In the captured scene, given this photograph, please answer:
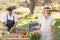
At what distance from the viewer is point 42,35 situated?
12.8 feet

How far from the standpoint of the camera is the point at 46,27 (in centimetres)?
389

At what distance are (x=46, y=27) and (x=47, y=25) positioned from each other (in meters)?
0.05

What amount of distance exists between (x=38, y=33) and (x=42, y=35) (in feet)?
0.32

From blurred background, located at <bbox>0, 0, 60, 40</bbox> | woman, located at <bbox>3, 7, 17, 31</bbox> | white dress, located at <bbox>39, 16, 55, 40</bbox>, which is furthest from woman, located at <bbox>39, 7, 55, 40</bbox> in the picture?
blurred background, located at <bbox>0, 0, 60, 40</bbox>

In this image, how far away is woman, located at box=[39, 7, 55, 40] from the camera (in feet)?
12.5

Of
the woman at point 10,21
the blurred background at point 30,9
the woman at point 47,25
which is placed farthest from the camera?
the blurred background at point 30,9

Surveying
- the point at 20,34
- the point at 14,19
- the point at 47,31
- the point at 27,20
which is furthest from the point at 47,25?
the point at 27,20

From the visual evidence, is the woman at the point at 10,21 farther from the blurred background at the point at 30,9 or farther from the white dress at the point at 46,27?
the blurred background at the point at 30,9

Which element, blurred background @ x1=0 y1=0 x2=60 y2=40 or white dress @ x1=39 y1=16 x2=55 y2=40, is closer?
white dress @ x1=39 y1=16 x2=55 y2=40

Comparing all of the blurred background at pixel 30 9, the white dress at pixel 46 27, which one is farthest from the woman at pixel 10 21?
the blurred background at pixel 30 9

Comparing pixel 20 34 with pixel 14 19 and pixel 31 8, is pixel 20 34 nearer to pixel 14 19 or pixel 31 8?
pixel 14 19

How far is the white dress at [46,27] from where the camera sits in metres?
3.83

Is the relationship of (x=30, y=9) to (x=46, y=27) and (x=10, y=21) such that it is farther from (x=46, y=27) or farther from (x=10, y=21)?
(x=46, y=27)

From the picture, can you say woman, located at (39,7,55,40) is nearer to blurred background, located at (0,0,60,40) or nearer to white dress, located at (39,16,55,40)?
white dress, located at (39,16,55,40)
